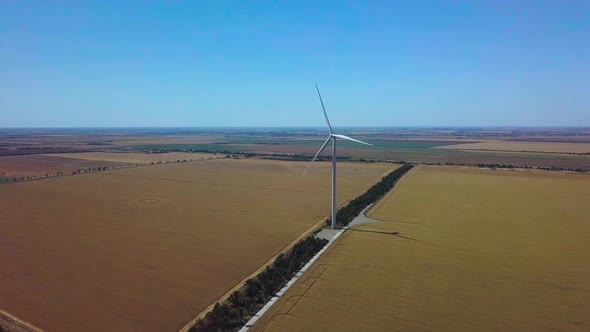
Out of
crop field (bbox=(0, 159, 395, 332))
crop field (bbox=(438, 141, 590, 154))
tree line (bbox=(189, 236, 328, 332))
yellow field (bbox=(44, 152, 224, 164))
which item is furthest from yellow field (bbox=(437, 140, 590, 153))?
tree line (bbox=(189, 236, 328, 332))

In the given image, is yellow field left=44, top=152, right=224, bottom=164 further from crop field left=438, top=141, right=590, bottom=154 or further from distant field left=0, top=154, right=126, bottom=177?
crop field left=438, top=141, right=590, bottom=154

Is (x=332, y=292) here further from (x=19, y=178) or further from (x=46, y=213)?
(x=19, y=178)

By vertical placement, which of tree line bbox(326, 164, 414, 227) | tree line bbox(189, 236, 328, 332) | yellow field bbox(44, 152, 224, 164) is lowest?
tree line bbox(189, 236, 328, 332)

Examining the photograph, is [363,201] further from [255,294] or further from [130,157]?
[130,157]

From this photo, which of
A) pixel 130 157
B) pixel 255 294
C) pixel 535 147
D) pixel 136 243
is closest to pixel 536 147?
pixel 535 147

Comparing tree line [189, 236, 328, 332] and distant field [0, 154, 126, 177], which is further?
distant field [0, 154, 126, 177]

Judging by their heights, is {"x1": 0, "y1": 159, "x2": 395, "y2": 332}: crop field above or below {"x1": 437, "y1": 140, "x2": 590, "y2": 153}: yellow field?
below
